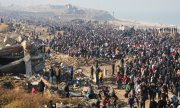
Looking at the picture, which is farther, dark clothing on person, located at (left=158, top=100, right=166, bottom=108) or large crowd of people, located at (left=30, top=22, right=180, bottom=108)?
large crowd of people, located at (left=30, top=22, right=180, bottom=108)

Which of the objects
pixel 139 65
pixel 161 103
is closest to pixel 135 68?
pixel 139 65

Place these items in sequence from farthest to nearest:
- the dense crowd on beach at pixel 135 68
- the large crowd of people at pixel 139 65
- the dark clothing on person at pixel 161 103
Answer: the large crowd of people at pixel 139 65, the dense crowd on beach at pixel 135 68, the dark clothing on person at pixel 161 103

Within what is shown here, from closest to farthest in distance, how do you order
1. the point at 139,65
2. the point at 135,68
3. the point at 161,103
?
1. the point at 161,103
2. the point at 135,68
3. the point at 139,65

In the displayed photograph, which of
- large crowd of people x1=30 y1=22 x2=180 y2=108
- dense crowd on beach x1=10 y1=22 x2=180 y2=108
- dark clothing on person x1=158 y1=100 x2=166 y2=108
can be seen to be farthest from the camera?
large crowd of people x1=30 y1=22 x2=180 y2=108

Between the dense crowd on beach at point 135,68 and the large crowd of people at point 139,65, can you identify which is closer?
the dense crowd on beach at point 135,68

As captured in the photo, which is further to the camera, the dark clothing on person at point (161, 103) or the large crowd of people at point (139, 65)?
the large crowd of people at point (139, 65)

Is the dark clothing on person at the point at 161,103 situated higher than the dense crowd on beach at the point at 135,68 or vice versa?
the dark clothing on person at the point at 161,103

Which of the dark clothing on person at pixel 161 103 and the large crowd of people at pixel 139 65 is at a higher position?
the dark clothing on person at pixel 161 103

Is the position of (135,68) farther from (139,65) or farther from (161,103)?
(161,103)

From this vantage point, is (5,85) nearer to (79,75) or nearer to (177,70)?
(79,75)

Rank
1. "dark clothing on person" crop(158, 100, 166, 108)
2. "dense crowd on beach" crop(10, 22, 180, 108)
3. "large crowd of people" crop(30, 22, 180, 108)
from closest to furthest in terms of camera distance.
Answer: "dark clothing on person" crop(158, 100, 166, 108) < "dense crowd on beach" crop(10, 22, 180, 108) < "large crowd of people" crop(30, 22, 180, 108)

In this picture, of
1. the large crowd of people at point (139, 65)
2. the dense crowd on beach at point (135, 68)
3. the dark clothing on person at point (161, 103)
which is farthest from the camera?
the large crowd of people at point (139, 65)
